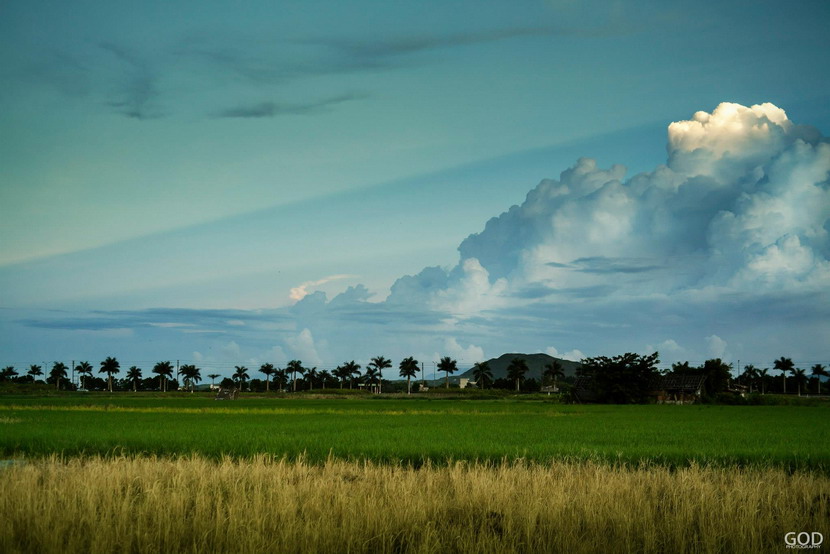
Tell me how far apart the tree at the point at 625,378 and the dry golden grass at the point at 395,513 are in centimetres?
6359

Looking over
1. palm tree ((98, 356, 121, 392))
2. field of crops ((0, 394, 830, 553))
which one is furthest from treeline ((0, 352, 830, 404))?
field of crops ((0, 394, 830, 553))

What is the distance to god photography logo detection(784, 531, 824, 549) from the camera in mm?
8570

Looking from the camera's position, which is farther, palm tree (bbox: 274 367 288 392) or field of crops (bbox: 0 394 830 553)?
palm tree (bbox: 274 367 288 392)

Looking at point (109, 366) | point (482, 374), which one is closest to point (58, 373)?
point (109, 366)

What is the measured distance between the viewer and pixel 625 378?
73.9 metres

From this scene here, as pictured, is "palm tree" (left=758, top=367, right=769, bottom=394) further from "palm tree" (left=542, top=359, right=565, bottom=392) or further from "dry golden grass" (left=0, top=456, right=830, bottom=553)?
"dry golden grass" (left=0, top=456, right=830, bottom=553)

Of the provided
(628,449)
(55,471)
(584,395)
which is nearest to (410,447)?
(628,449)

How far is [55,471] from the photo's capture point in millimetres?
12523

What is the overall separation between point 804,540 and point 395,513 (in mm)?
5586

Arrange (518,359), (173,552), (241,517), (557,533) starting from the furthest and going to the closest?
(518,359) < (241,517) < (557,533) < (173,552)

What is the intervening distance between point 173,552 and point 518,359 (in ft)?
492

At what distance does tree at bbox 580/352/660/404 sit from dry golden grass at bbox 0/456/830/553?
2504 inches

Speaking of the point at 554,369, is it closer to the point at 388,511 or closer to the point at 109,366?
the point at 109,366

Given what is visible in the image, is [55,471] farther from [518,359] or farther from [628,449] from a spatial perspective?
[518,359]
